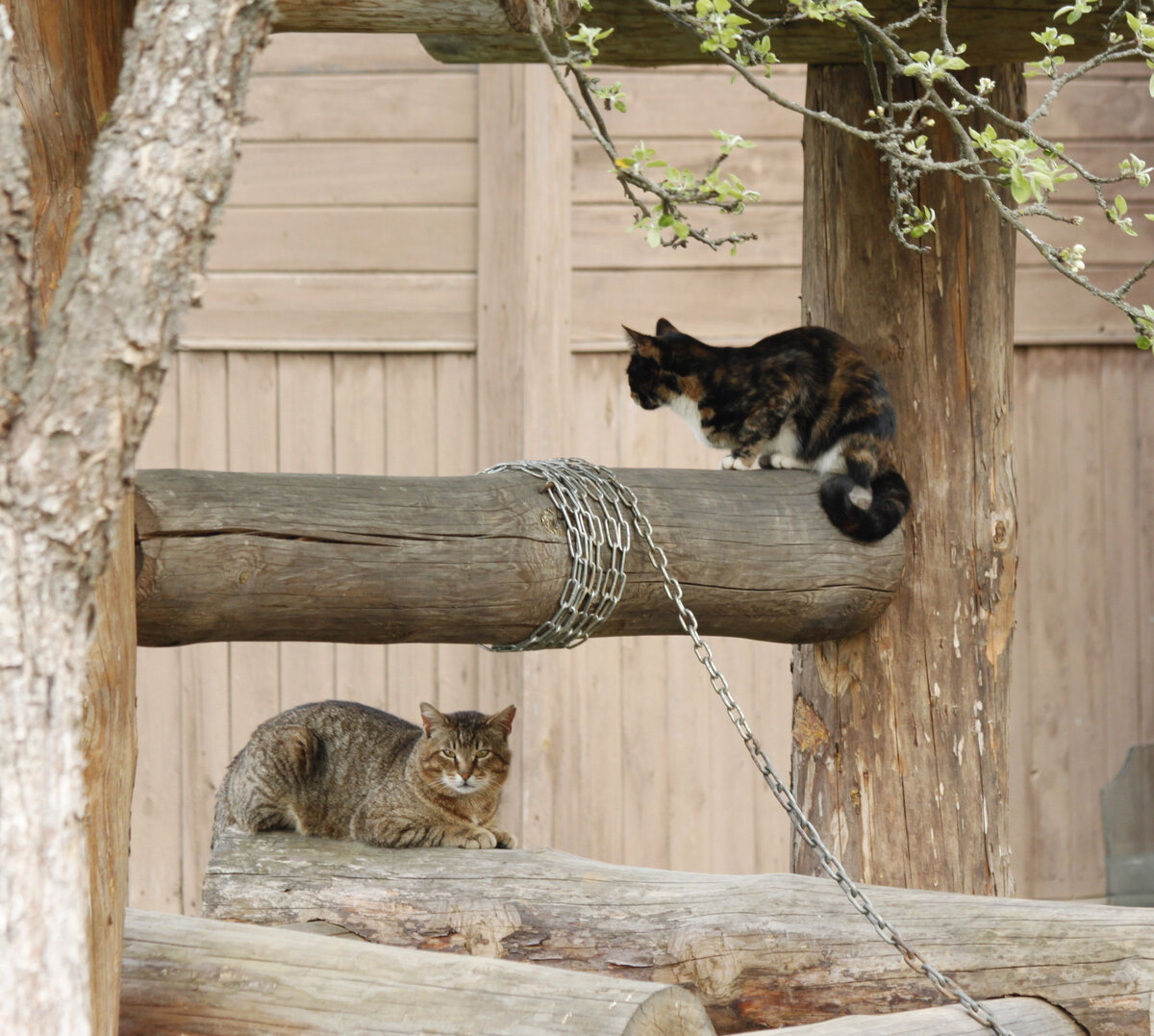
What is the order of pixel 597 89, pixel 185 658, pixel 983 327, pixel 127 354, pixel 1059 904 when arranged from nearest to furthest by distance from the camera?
pixel 127 354
pixel 597 89
pixel 1059 904
pixel 983 327
pixel 185 658

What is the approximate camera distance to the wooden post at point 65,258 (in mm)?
1622

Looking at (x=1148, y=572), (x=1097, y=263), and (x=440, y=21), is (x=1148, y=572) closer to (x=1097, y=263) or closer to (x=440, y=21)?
(x=1097, y=263)

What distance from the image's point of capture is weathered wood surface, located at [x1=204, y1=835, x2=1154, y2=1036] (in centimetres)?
220

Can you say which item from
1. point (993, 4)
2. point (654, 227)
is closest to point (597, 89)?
point (654, 227)

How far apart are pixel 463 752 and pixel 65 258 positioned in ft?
5.99

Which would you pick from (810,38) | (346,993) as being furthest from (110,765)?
(810,38)

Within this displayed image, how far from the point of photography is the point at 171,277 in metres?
1.23

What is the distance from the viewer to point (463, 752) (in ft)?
10.6

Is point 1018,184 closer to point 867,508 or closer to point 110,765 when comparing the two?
point 867,508

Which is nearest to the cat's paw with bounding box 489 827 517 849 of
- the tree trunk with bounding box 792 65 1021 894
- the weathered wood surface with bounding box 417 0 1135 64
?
the tree trunk with bounding box 792 65 1021 894

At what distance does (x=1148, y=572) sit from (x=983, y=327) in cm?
225

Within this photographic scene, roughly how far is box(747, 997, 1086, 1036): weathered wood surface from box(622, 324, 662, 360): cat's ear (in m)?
1.75

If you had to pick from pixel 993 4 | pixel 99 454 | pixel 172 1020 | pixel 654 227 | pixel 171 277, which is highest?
pixel 993 4

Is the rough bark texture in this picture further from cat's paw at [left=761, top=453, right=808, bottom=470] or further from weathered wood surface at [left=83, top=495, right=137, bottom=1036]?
cat's paw at [left=761, top=453, right=808, bottom=470]
